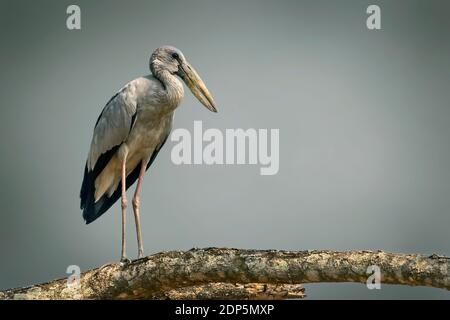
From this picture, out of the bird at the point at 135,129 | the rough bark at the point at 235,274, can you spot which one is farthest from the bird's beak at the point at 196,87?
the rough bark at the point at 235,274

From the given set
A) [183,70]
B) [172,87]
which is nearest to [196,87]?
[183,70]

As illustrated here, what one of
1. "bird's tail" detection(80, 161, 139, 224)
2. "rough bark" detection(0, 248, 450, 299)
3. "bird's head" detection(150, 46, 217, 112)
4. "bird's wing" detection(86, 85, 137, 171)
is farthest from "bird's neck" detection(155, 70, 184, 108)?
"rough bark" detection(0, 248, 450, 299)

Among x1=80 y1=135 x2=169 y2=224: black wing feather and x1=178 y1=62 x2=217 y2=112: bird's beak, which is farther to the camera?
x1=80 y1=135 x2=169 y2=224: black wing feather

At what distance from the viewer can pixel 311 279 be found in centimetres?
799

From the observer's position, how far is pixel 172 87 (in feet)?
39.0

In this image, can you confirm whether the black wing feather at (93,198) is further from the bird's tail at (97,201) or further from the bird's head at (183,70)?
the bird's head at (183,70)

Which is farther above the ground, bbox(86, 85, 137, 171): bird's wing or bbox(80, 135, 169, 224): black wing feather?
bbox(86, 85, 137, 171): bird's wing

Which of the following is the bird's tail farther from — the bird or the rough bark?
the rough bark

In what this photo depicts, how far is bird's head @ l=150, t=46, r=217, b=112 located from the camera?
12.2m

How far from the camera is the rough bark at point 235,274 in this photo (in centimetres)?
761

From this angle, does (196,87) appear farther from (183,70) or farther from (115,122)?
(115,122)

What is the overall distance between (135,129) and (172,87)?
0.59 metres

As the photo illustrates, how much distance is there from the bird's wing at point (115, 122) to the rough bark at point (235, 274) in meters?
2.91
